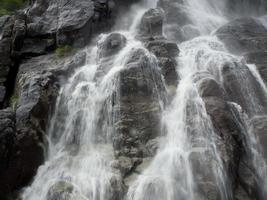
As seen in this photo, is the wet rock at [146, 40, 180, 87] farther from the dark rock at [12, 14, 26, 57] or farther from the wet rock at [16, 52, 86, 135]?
the dark rock at [12, 14, 26, 57]

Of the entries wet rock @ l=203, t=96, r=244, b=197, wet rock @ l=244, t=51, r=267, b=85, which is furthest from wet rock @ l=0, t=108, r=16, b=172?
wet rock @ l=244, t=51, r=267, b=85

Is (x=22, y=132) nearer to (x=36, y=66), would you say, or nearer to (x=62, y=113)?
(x=62, y=113)

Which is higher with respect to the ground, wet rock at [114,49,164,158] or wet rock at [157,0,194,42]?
wet rock at [114,49,164,158]

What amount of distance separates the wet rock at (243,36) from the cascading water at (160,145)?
304 cm

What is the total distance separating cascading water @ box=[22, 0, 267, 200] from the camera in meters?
12.8

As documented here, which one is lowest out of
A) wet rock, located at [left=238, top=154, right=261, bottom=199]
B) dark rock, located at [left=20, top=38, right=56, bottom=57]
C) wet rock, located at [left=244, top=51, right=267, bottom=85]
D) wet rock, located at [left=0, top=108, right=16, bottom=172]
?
wet rock, located at [left=244, top=51, right=267, bottom=85]

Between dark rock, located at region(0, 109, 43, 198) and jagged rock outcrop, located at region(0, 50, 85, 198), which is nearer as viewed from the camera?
dark rock, located at region(0, 109, 43, 198)

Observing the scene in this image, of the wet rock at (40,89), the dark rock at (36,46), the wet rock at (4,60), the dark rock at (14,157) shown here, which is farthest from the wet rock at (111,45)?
the dark rock at (14,157)

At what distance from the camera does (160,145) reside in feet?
48.9

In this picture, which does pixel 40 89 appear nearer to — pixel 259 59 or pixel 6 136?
pixel 6 136

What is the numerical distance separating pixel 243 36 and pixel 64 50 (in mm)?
13655

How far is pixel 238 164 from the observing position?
14.2 m

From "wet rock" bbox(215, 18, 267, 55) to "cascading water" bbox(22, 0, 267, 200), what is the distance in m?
3.04

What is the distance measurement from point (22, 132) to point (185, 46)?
14.2 m
